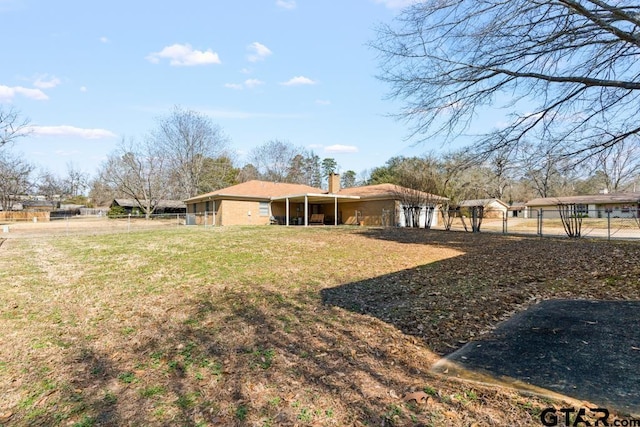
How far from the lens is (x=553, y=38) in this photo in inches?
259

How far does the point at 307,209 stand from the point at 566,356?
2208 centimetres

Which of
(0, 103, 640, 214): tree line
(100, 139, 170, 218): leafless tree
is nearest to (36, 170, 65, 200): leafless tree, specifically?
(0, 103, 640, 214): tree line

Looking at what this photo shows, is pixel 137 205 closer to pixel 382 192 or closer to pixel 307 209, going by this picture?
pixel 307 209

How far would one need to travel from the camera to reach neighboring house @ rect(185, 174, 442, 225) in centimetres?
2364

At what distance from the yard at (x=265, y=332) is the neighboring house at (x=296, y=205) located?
1447 cm

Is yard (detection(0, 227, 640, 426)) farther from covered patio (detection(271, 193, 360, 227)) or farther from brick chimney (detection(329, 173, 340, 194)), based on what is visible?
brick chimney (detection(329, 173, 340, 194))

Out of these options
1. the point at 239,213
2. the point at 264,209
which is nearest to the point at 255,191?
the point at 264,209

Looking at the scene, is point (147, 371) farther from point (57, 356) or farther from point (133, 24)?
Result: point (133, 24)

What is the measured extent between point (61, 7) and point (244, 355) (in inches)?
448

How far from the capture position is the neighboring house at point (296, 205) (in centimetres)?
2364

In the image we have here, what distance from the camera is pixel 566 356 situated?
3.23m

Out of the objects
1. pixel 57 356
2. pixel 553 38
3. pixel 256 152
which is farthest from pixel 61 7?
pixel 256 152

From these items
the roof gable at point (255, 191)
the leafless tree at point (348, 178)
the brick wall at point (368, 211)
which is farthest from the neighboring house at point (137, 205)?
the brick wall at point (368, 211)

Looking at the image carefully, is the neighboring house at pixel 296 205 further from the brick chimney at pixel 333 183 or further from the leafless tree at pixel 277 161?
the leafless tree at pixel 277 161
